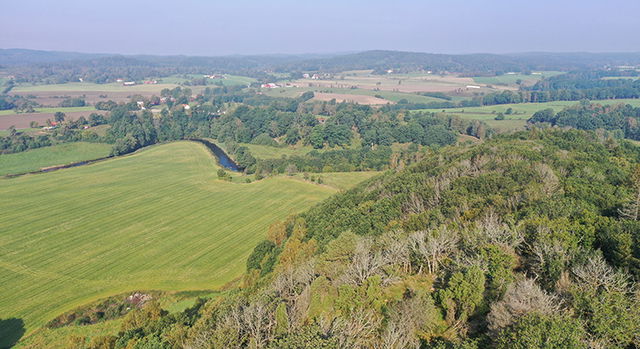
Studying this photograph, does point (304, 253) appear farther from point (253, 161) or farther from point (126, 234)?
point (253, 161)

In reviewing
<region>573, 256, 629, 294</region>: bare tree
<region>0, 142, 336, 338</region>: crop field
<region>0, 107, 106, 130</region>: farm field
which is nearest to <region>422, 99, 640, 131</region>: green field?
<region>0, 142, 336, 338</region>: crop field

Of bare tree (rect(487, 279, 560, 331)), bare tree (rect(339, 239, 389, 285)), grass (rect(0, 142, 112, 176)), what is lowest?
grass (rect(0, 142, 112, 176))

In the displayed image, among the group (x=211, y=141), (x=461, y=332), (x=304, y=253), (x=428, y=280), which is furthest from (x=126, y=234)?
(x=211, y=141)

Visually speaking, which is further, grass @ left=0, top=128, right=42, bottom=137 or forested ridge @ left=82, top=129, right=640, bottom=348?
grass @ left=0, top=128, right=42, bottom=137

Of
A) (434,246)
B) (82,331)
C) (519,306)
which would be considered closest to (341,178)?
(82,331)

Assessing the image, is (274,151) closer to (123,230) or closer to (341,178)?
(341,178)

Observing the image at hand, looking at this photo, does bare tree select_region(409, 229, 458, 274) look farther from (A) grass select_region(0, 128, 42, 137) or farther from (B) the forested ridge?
(A) grass select_region(0, 128, 42, 137)

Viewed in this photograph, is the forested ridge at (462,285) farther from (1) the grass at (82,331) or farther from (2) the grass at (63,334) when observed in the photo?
(2) the grass at (63,334)
